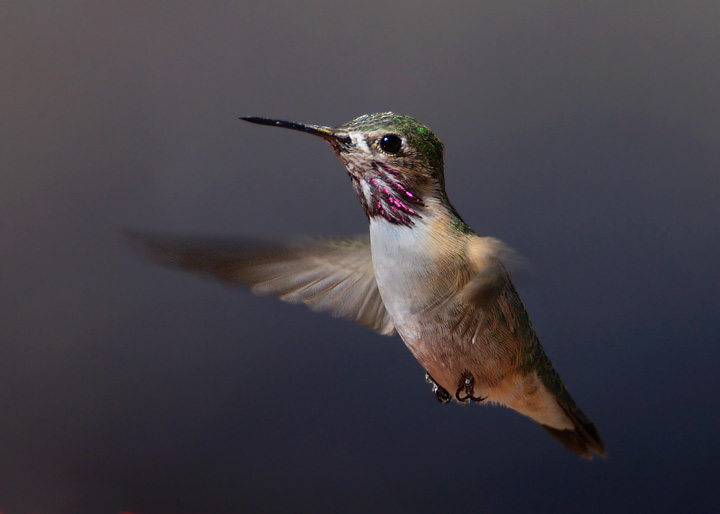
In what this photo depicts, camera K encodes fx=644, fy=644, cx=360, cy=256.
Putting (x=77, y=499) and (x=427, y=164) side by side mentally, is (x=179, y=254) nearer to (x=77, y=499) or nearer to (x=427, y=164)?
(x=427, y=164)

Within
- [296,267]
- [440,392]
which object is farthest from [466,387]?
[296,267]

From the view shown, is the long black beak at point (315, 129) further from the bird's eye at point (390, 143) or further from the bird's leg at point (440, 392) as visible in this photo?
the bird's leg at point (440, 392)

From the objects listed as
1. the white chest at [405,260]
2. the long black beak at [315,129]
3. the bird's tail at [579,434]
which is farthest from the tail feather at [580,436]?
the long black beak at [315,129]

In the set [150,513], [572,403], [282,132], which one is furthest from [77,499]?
[572,403]

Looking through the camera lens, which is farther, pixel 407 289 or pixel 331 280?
pixel 331 280

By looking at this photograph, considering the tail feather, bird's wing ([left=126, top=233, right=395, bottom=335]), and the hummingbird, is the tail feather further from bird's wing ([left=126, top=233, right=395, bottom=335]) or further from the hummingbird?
bird's wing ([left=126, top=233, right=395, bottom=335])

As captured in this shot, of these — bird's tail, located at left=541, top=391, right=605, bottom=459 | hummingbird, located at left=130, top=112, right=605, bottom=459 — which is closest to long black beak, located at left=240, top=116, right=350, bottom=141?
hummingbird, located at left=130, top=112, right=605, bottom=459
